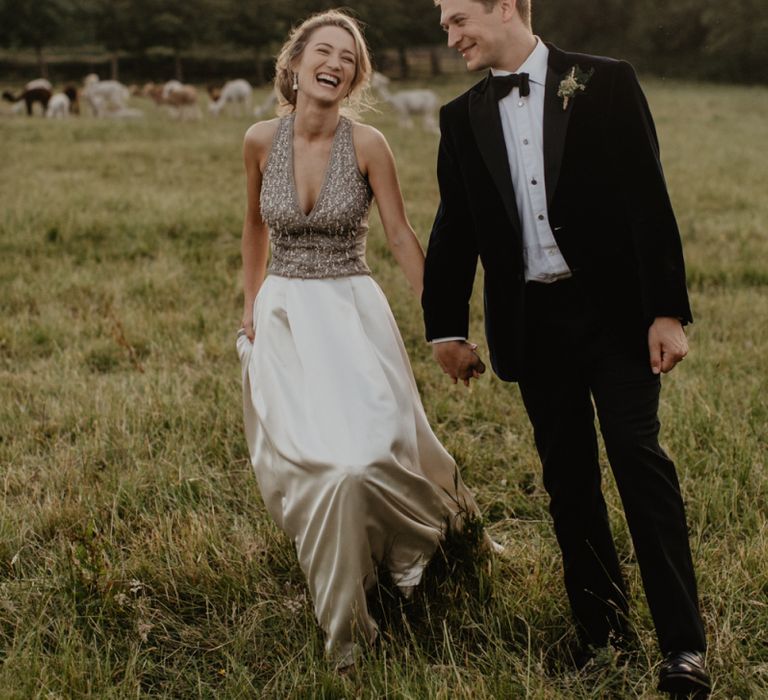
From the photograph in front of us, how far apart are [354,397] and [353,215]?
844 millimetres

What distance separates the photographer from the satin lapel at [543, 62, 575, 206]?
2742 millimetres

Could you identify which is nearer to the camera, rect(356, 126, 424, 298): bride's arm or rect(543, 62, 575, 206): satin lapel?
rect(543, 62, 575, 206): satin lapel

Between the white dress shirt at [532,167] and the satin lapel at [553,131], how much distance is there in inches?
1.3

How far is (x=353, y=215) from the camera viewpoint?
3676 millimetres

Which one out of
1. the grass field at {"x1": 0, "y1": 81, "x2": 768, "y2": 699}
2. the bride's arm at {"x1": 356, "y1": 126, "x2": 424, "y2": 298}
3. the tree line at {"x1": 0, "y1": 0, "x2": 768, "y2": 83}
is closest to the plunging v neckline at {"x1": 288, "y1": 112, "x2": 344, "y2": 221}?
the bride's arm at {"x1": 356, "y1": 126, "x2": 424, "y2": 298}

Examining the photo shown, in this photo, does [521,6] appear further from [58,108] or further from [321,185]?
[58,108]

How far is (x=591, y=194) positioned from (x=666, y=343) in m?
0.49

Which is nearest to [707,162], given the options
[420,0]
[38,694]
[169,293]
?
[169,293]

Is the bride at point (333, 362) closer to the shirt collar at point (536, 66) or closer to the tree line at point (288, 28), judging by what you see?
the shirt collar at point (536, 66)

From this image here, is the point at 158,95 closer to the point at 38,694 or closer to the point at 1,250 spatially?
the point at 1,250

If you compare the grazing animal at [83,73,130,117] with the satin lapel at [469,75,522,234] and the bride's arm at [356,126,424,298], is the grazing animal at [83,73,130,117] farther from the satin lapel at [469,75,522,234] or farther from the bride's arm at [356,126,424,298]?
the satin lapel at [469,75,522,234]

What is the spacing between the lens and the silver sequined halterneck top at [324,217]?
3650mm

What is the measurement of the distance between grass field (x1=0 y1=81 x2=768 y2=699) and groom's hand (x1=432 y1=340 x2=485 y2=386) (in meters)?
0.77

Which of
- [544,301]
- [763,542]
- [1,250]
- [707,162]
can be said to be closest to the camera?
[544,301]
